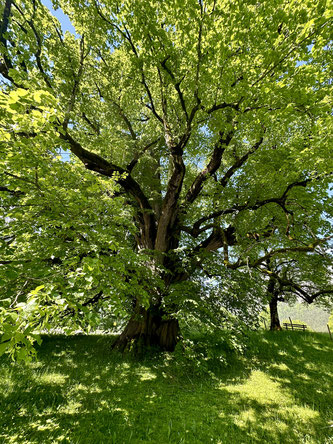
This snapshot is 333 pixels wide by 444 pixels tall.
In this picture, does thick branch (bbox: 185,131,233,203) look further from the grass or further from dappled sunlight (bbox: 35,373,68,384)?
dappled sunlight (bbox: 35,373,68,384)

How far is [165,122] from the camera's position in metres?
7.45

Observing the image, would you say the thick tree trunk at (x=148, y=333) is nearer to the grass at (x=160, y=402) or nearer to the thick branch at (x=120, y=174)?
the grass at (x=160, y=402)

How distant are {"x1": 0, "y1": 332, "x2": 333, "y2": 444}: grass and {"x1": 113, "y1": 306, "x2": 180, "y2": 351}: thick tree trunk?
583mm

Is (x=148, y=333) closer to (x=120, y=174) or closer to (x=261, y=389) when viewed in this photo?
(x=261, y=389)

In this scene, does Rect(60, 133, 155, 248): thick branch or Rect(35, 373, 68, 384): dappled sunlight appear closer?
Rect(35, 373, 68, 384): dappled sunlight

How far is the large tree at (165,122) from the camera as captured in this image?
371cm

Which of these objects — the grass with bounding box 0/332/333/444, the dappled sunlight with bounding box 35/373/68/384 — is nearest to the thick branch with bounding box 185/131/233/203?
the grass with bounding box 0/332/333/444

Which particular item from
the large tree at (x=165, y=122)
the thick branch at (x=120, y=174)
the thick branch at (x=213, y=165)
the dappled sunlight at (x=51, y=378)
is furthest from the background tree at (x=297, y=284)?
the dappled sunlight at (x=51, y=378)

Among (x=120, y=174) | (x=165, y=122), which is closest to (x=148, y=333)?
(x=120, y=174)

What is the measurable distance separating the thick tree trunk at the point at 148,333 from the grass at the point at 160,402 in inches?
22.9

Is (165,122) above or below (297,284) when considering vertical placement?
above

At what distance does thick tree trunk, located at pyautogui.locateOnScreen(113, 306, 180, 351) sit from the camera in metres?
7.50

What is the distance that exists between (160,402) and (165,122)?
8571 millimetres

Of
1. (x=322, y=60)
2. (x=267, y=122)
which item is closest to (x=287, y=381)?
(x=267, y=122)
